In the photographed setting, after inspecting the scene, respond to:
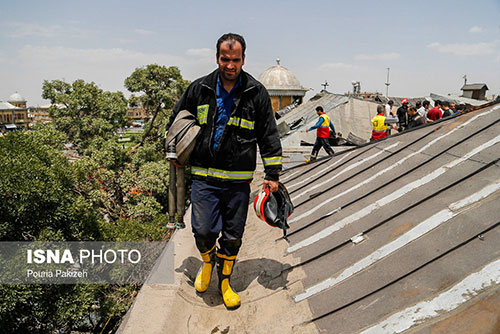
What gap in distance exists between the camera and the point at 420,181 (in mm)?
3455

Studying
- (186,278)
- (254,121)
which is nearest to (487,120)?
(254,121)

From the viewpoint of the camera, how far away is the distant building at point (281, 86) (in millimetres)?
34750

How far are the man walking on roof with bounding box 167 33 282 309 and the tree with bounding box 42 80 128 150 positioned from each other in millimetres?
14758

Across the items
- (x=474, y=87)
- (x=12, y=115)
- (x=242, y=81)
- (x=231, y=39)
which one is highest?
(x=474, y=87)

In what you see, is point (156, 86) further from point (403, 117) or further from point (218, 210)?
point (218, 210)

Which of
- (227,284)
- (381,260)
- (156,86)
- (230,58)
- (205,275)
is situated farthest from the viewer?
(156,86)

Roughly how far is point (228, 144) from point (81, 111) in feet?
53.4

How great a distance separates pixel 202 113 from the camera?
301 centimetres

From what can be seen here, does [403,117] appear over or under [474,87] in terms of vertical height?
under

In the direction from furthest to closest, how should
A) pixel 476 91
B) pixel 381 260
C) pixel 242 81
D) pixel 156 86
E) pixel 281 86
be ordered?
pixel 281 86 → pixel 476 91 → pixel 156 86 → pixel 242 81 → pixel 381 260

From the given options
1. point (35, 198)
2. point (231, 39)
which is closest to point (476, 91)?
point (35, 198)

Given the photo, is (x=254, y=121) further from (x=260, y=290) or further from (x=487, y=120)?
(x=487, y=120)

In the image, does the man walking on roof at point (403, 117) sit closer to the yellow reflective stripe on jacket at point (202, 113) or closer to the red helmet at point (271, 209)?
the red helmet at point (271, 209)

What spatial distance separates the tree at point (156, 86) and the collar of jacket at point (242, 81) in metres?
14.0
